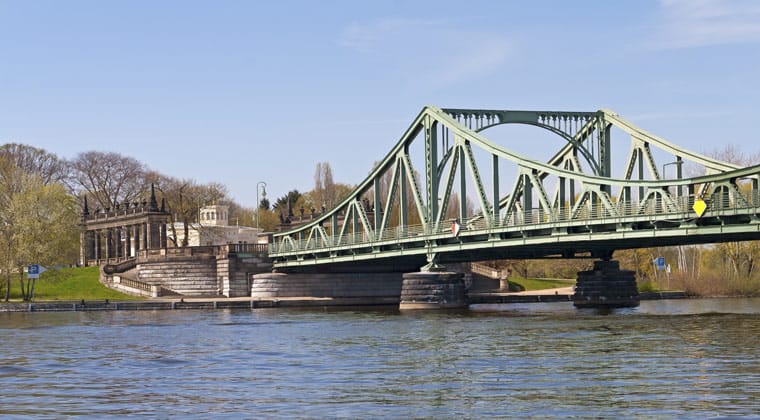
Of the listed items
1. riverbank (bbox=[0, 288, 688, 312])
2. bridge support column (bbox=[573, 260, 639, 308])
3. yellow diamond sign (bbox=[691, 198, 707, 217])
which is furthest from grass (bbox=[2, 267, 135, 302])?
yellow diamond sign (bbox=[691, 198, 707, 217])

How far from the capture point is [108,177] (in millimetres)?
165125

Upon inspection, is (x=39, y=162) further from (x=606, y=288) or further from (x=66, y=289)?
(x=606, y=288)

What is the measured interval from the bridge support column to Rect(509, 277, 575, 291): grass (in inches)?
1321

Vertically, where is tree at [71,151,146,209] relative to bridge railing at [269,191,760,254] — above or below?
above

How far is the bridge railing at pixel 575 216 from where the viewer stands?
65.2m

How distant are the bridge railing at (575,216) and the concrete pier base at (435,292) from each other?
288 centimetres

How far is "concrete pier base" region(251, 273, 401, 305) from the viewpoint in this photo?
4323 inches

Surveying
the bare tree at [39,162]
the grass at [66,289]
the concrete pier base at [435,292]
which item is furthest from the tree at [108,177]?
the concrete pier base at [435,292]

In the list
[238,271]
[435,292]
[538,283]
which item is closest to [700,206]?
[435,292]

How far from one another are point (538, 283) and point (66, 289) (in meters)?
47.9

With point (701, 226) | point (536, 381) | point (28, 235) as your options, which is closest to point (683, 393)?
point (536, 381)

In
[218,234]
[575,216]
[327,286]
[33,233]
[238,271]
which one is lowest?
[327,286]

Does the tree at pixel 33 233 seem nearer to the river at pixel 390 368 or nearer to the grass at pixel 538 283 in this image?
the river at pixel 390 368

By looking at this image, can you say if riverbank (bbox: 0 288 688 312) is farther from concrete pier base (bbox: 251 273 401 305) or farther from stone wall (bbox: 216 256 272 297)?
stone wall (bbox: 216 256 272 297)
